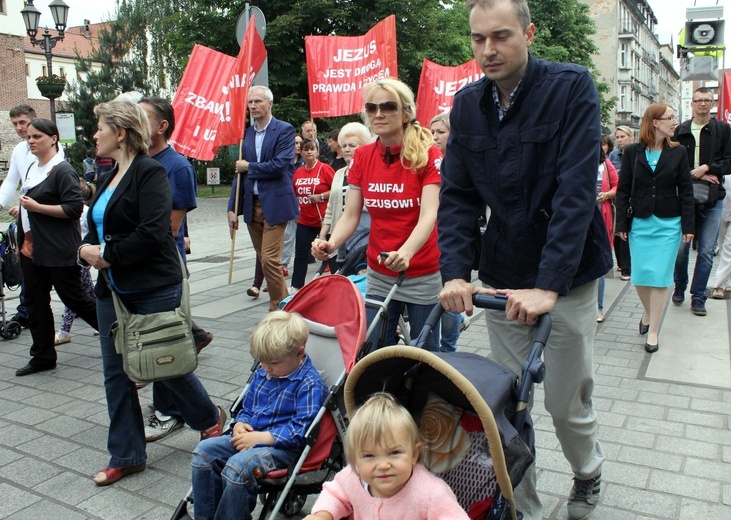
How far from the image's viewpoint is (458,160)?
2.82 meters

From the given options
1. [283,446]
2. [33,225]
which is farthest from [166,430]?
[33,225]

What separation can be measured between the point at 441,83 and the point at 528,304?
7879 mm

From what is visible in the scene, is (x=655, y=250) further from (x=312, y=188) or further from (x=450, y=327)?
(x=312, y=188)

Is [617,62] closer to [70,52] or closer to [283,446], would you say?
[70,52]

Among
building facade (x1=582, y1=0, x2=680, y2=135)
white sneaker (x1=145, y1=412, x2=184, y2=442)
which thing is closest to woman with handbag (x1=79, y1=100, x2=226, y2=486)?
white sneaker (x1=145, y1=412, x2=184, y2=442)

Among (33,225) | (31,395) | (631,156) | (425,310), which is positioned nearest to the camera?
(425,310)

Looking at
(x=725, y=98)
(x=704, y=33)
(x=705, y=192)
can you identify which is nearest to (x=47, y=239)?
(x=705, y=192)

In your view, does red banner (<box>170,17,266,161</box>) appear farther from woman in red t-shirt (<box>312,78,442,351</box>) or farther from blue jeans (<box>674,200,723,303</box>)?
blue jeans (<box>674,200,723,303</box>)

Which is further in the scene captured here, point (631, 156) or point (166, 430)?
point (631, 156)

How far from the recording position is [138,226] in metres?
3.49

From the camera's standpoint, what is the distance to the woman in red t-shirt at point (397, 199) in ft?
12.5

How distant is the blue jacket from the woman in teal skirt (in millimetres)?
3646

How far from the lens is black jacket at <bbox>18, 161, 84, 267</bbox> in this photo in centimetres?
546

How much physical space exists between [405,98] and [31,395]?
3.59 metres
